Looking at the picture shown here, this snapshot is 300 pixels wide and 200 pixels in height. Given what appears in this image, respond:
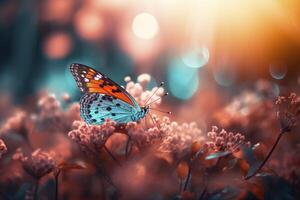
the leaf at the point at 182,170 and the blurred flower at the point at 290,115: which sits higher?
the blurred flower at the point at 290,115

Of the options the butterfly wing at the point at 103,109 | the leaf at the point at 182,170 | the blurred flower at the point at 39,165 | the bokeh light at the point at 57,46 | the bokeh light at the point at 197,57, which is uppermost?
the bokeh light at the point at 57,46

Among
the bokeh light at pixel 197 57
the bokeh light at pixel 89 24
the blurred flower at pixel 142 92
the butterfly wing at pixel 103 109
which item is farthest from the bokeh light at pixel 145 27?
the blurred flower at pixel 142 92

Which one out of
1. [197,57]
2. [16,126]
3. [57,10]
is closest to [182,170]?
[16,126]

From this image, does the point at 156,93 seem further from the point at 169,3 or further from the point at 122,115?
the point at 169,3

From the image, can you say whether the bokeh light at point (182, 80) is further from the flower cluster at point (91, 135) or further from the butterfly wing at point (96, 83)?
the flower cluster at point (91, 135)

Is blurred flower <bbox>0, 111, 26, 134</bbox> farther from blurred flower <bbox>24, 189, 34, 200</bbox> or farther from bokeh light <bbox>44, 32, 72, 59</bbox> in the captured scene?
bokeh light <bbox>44, 32, 72, 59</bbox>

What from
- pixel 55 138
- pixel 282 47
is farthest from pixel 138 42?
pixel 55 138

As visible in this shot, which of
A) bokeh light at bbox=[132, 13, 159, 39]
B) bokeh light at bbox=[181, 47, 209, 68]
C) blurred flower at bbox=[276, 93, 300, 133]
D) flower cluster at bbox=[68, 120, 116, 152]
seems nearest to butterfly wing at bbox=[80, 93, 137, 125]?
flower cluster at bbox=[68, 120, 116, 152]
